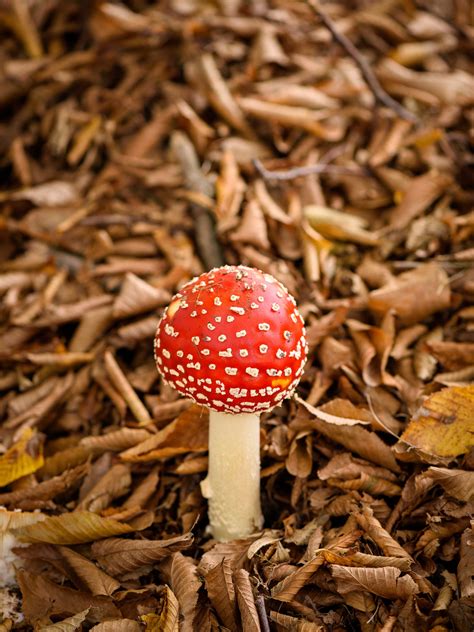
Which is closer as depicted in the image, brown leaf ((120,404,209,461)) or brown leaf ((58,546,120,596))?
brown leaf ((58,546,120,596))

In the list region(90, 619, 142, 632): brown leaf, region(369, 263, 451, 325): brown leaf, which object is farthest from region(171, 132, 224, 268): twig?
region(90, 619, 142, 632): brown leaf

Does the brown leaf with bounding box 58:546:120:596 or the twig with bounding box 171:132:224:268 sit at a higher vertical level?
the twig with bounding box 171:132:224:268

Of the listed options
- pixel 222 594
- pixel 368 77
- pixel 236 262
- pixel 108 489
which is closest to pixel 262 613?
pixel 222 594

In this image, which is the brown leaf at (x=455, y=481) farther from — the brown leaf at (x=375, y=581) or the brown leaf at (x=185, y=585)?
the brown leaf at (x=185, y=585)

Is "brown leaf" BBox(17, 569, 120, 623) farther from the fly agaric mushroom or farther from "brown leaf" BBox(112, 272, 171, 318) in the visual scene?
"brown leaf" BBox(112, 272, 171, 318)

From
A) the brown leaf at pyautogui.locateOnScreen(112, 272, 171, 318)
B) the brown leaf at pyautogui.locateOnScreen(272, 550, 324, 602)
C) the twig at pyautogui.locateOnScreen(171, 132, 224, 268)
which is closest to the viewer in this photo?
the brown leaf at pyautogui.locateOnScreen(272, 550, 324, 602)

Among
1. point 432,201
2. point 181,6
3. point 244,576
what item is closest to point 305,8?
point 181,6
